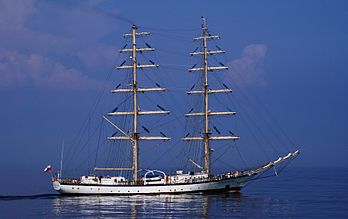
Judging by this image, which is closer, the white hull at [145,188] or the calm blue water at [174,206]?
the calm blue water at [174,206]

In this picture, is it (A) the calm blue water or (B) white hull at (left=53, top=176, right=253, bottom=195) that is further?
(B) white hull at (left=53, top=176, right=253, bottom=195)

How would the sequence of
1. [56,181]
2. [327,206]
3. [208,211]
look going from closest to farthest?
[208,211], [327,206], [56,181]

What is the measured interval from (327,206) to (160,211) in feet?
75.5

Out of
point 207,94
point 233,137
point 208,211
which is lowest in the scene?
point 208,211

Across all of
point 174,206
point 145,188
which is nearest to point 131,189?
point 145,188

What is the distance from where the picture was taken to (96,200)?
86438 millimetres

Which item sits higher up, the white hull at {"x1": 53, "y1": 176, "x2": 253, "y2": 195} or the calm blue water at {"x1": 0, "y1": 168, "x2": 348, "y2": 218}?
the white hull at {"x1": 53, "y1": 176, "x2": 253, "y2": 195}

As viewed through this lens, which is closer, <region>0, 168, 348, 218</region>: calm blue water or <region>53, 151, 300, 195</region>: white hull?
<region>0, 168, 348, 218</region>: calm blue water

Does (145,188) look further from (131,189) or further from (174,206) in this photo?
(174,206)

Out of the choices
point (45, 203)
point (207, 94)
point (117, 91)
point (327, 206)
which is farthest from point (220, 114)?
point (45, 203)

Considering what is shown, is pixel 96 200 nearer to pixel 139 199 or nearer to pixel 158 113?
pixel 139 199

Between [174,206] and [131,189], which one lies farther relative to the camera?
[131,189]

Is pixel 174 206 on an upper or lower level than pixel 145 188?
lower

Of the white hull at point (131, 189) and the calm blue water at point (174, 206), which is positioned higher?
the white hull at point (131, 189)
